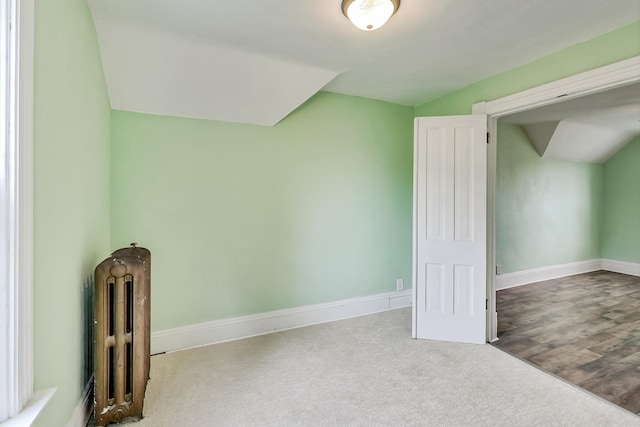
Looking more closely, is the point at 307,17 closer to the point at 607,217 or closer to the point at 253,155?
the point at 253,155

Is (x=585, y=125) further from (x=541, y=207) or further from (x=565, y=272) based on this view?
(x=565, y=272)

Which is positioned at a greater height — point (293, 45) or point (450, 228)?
point (293, 45)

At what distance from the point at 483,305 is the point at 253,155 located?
2.48 metres

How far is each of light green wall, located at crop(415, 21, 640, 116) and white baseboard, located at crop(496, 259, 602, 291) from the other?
271cm

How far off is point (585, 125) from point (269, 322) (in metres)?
5.17

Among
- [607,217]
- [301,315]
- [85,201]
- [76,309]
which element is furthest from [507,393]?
[607,217]

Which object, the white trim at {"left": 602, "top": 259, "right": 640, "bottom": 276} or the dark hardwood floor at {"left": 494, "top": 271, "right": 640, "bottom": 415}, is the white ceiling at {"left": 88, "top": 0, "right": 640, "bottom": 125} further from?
the white trim at {"left": 602, "top": 259, "right": 640, "bottom": 276}

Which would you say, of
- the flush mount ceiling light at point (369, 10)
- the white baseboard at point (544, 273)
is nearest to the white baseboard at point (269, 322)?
the white baseboard at point (544, 273)

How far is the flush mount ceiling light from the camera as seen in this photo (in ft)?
5.03

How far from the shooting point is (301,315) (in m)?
2.91

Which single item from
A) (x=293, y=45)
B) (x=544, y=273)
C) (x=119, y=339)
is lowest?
(x=544, y=273)

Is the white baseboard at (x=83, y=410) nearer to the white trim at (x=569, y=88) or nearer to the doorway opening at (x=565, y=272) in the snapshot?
the doorway opening at (x=565, y=272)

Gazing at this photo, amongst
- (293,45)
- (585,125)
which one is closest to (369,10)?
(293,45)

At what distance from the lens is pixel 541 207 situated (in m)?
4.56
